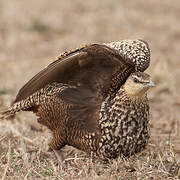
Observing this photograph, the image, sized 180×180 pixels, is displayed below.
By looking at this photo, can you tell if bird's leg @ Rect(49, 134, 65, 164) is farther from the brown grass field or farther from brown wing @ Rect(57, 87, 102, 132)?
brown wing @ Rect(57, 87, 102, 132)

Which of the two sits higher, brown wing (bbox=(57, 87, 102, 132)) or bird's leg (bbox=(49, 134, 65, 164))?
brown wing (bbox=(57, 87, 102, 132))

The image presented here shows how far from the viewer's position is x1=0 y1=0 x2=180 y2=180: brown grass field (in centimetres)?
422

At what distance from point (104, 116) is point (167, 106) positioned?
3026 mm

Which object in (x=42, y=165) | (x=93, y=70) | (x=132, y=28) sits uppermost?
(x=132, y=28)

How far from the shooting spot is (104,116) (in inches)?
167

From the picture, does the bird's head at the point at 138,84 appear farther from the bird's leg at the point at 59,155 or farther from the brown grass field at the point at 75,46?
the bird's leg at the point at 59,155

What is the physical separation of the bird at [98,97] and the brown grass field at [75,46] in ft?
0.63

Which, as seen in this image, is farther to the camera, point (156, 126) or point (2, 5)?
point (2, 5)

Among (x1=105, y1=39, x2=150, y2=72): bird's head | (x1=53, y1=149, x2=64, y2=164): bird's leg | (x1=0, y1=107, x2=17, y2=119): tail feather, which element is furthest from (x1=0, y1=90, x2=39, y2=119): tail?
(x1=105, y1=39, x2=150, y2=72): bird's head

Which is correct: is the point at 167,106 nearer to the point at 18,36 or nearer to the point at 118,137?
the point at 118,137

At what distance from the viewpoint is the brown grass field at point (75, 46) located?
4.22 m

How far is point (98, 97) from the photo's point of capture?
4410 mm

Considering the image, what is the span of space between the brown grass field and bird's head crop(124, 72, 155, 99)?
0.57 meters

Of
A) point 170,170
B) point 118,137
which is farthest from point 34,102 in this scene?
point 170,170
